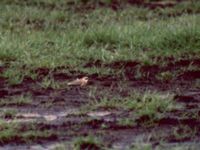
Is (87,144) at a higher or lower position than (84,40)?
higher

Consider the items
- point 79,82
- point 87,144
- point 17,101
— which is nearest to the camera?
point 87,144

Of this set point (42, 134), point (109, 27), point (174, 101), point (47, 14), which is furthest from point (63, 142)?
point (47, 14)

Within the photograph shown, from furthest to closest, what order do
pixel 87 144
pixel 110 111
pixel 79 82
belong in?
pixel 79 82 → pixel 110 111 → pixel 87 144

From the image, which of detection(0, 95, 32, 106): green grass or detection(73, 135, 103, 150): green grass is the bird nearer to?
detection(0, 95, 32, 106): green grass

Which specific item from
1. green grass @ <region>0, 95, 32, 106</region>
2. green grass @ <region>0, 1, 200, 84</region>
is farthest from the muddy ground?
green grass @ <region>0, 1, 200, 84</region>

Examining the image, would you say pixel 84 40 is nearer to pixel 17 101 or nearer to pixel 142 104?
pixel 17 101

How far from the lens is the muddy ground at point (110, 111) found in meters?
4.43

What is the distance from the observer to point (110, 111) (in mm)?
5074

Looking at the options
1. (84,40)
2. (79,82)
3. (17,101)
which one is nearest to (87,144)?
(17,101)

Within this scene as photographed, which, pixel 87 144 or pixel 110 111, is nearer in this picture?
pixel 87 144

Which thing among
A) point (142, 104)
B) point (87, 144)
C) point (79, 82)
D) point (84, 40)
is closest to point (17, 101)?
point (79, 82)

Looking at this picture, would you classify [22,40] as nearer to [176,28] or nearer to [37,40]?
[37,40]

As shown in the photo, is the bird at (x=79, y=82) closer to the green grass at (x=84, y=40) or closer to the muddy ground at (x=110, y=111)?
the muddy ground at (x=110, y=111)

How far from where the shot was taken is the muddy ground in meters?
4.43
